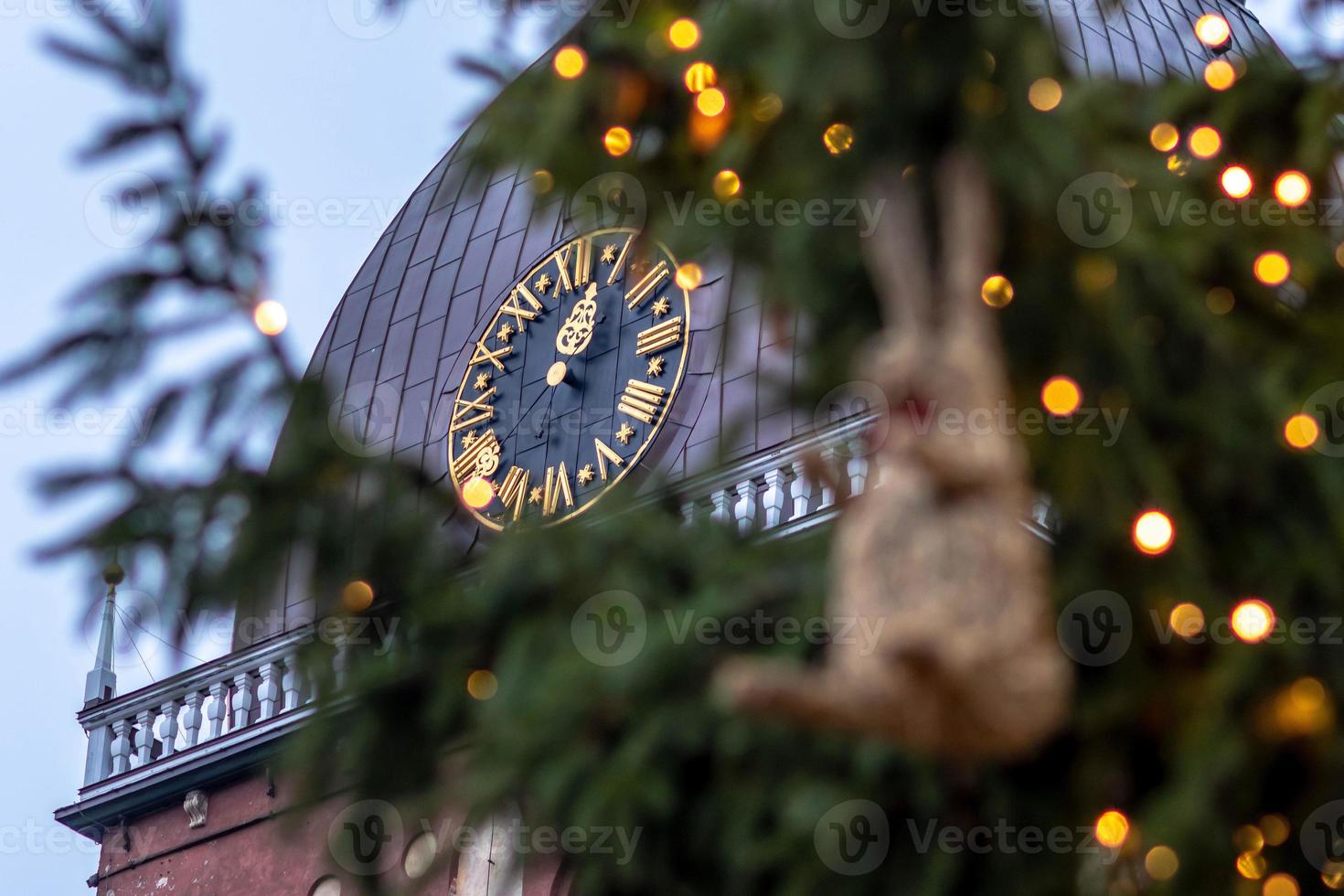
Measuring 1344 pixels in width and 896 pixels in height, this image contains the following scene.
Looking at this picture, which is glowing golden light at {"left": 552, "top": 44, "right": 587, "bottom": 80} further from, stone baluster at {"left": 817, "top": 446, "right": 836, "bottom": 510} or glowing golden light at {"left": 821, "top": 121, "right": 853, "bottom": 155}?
stone baluster at {"left": 817, "top": 446, "right": 836, "bottom": 510}

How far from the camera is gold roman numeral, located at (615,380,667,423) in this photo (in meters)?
17.7

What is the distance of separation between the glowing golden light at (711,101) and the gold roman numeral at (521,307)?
11086 mm

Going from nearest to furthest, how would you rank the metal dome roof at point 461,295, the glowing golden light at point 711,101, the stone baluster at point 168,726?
the glowing golden light at point 711,101
the metal dome roof at point 461,295
the stone baluster at point 168,726

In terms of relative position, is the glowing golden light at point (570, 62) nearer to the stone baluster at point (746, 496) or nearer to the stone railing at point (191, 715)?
the stone baluster at point (746, 496)

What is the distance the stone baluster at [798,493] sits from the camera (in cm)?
1571

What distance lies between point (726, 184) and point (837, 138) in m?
0.50

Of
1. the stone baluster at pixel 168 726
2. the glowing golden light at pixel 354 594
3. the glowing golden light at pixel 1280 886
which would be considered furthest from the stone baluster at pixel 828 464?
the stone baluster at pixel 168 726

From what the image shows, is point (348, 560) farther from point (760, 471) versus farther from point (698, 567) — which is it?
point (760, 471)

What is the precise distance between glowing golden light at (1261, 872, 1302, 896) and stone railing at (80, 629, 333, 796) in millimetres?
11327

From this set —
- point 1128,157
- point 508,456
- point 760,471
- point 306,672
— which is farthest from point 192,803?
point 1128,157

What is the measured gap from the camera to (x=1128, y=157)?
732 centimetres

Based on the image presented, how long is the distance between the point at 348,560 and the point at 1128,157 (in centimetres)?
246

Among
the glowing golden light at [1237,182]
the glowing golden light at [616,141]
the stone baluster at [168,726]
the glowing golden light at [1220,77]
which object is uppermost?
the stone baluster at [168,726]

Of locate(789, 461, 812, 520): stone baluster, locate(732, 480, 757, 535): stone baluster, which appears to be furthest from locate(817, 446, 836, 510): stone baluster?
locate(732, 480, 757, 535): stone baluster
